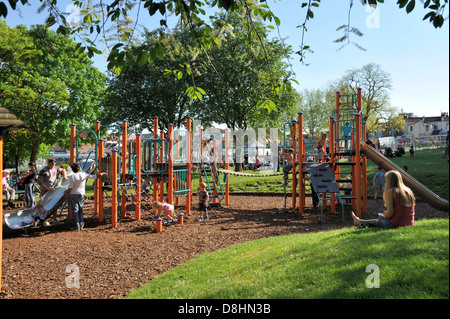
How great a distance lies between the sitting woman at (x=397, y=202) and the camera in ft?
20.8

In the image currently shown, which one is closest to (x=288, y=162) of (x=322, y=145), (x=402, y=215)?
(x=322, y=145)

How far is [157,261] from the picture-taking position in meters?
7.16

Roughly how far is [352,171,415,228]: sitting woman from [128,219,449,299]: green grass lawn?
274 mm

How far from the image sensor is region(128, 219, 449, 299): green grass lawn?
3748 mm

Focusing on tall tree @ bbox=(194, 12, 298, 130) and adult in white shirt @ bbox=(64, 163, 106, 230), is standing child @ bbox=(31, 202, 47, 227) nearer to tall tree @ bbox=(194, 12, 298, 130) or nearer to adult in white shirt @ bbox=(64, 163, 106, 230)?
adult in white shirt @ bbox=(64, 163, 106, 230)

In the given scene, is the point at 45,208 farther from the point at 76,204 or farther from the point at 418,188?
the point at 418,188

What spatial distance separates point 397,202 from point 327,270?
2650 millimetres

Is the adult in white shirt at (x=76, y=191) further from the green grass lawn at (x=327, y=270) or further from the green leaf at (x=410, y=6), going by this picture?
the green leaf at (x=410, y=6)

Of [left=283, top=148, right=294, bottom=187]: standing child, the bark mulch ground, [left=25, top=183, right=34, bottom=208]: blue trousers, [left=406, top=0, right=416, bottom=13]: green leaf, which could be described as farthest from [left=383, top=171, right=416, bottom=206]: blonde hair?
[left=25, top=183, right=34, bottom=208]: blue trousers

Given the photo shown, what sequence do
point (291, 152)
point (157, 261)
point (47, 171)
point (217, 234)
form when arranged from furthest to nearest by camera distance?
point (291, 152) → point (47, 171) → point (217, 234) → point (157, 261)
